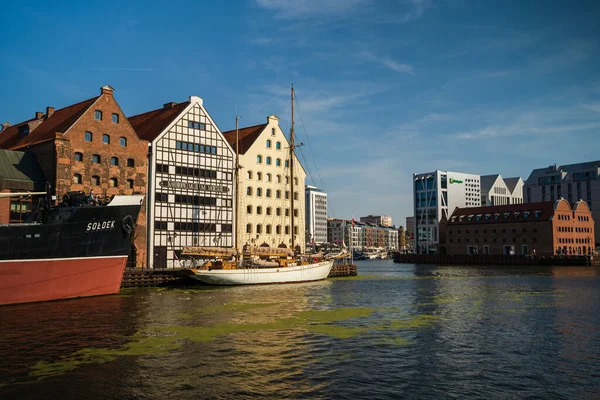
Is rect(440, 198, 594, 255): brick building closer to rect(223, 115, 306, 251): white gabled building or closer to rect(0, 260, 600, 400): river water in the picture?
rect(223, 115, 306, 251): white gabled building

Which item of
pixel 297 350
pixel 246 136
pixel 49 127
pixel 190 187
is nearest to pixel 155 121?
pixel 190 187

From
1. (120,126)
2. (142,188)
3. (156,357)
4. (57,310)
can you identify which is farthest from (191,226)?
(156,357)

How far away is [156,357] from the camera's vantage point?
2044cm

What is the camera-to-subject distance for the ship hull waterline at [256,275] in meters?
53.4

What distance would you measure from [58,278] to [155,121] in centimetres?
3345

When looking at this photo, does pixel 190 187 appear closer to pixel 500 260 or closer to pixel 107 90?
pixel 107 90

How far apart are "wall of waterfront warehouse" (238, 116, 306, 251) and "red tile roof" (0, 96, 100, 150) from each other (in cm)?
2213

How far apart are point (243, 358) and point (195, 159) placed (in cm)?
4896

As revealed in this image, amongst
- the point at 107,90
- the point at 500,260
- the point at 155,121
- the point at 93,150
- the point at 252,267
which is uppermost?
the point at 107,90

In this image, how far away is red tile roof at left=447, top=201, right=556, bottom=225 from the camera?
126 m

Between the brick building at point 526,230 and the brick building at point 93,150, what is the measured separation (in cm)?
9952

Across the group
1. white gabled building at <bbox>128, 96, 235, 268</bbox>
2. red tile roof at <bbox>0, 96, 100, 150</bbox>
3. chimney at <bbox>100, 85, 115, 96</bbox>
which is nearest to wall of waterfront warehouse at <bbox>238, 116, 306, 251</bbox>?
white gabled building at <bbox>128, 96, 235, 268</bbox>

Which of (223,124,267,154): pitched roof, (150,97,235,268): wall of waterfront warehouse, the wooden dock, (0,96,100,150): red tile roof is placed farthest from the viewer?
(223,124,267,154): pitched roof

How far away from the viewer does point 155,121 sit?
67.9 metres
